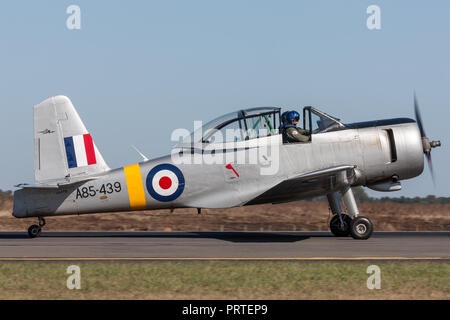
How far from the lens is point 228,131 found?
13047mm

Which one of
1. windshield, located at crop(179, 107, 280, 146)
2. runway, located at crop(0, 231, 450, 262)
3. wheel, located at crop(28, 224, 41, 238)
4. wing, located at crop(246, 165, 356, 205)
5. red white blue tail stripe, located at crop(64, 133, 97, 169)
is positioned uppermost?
windshield, located at crop(179, 107, 280, 146)

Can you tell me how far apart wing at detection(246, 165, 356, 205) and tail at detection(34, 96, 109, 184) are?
3.82 m

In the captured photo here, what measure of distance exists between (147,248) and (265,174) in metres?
3.14

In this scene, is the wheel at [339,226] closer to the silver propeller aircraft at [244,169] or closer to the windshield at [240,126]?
the silver propeller aircraft at [244,169]

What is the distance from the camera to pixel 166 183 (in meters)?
13.2

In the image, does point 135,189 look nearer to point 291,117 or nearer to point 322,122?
point 291,117

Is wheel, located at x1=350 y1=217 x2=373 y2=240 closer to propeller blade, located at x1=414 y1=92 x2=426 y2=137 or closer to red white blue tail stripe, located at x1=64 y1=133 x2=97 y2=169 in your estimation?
propeller blade, located at x1=414 y1=92 x2=426 y2=137

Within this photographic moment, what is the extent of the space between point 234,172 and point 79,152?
3.60 m

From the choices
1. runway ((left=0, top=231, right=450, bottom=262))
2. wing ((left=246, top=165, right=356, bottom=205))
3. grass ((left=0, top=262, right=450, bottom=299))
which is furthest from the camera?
wing ((left=246, top=165, right=356, bottom=205))

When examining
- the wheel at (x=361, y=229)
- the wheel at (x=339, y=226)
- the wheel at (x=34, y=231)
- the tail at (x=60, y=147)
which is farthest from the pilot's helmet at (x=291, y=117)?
the wheel at (x=34, y=231)

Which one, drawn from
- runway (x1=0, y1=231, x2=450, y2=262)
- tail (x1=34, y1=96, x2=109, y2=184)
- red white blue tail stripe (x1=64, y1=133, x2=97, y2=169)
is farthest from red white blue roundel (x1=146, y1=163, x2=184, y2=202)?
red white blue tail stripe (x1=64, y1=133, x2=97, y2=169)

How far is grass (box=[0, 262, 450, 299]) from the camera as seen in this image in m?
7.02

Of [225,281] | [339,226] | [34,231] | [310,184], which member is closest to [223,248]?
[310,184]
